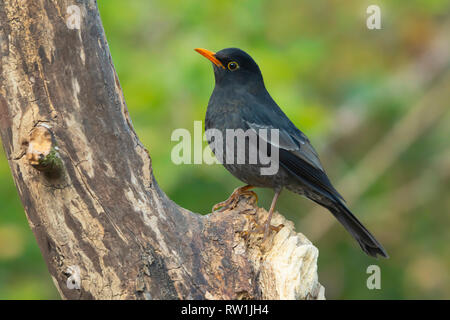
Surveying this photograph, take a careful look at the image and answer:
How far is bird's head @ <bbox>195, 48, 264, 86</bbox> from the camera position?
5527mm

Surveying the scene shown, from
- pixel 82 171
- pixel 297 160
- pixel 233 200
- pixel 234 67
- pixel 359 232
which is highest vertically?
pixel 234 67

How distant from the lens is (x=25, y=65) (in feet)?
11.6

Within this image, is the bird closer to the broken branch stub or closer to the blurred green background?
the blurred green background

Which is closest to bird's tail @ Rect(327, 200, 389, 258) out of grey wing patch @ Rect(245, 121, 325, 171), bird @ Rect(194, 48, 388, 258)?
bird @ Rect(194, 48, 388, 258)

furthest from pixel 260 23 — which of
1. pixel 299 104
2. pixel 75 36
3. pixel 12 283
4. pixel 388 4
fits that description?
pixel 12 283

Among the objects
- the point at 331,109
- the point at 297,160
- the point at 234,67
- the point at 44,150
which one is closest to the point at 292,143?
the point at 297,160

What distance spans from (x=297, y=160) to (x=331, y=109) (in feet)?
12.2

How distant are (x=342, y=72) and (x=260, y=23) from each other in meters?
2.49

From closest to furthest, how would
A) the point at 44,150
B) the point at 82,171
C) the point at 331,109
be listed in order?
1. the point at 44,150
2. the point at 82,171
3. the point at 331,109

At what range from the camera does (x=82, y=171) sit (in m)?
3.53

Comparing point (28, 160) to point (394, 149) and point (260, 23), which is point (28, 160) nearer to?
point (260, 23)

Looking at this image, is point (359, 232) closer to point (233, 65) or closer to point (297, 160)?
point (297, 160)

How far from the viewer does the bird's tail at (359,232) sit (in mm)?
5078

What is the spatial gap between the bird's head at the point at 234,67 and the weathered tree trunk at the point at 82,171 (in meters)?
1.95
